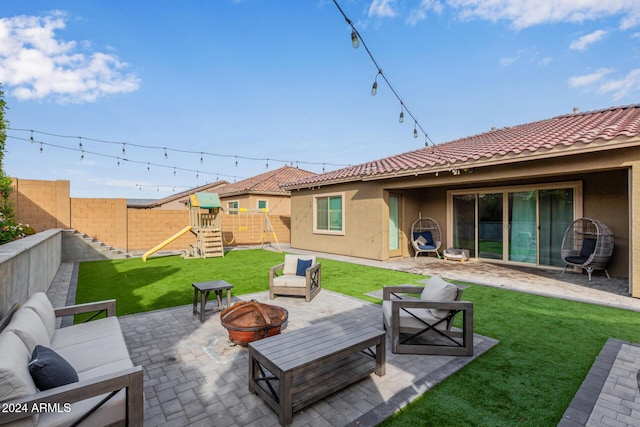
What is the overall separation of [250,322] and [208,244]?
910 cm

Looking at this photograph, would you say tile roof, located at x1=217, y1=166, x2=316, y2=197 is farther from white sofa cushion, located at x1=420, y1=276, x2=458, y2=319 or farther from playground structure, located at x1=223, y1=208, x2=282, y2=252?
white sofa cushion, located at x1=420, y1=276, x2=458, y2=319

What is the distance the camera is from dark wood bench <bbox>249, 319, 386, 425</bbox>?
2377 mm

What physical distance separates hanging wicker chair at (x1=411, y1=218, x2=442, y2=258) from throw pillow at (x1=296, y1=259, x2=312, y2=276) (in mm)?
5721

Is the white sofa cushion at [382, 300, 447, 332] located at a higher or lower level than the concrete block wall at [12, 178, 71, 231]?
lower

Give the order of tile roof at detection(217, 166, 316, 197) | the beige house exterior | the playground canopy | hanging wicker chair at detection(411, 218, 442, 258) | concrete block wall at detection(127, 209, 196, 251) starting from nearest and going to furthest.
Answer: the beige house exterior
hanging wicker chair at detection(411, 218, 442, 258)
the playground canopy
concrete block wall at detection(127, 209, 196, 251)
tile roof at detection(217, 166, 316, 197)

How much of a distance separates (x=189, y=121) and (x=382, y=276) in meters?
12.4

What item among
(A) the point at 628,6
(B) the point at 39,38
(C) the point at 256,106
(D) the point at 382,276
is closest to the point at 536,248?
(D) the point at 382,276

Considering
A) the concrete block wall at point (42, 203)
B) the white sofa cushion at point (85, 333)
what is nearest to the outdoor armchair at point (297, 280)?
the white sofa cushion at point (85, 333)

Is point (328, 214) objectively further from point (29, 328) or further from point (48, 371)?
point (48, 371)

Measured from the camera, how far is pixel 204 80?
1255 centimetres

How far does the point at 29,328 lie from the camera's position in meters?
2.28

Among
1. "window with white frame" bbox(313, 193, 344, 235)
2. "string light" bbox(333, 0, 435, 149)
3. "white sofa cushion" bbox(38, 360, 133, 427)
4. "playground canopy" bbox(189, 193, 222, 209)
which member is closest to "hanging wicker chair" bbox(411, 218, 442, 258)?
"window with white frame" bbox(313, 193, 344, 235)

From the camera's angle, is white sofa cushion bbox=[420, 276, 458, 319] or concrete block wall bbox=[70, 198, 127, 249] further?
concrete block wall bbox=[70, 198, 127, 249]

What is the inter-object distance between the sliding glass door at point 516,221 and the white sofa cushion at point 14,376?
1051cm
